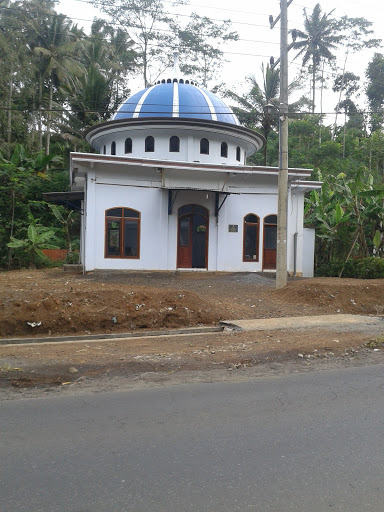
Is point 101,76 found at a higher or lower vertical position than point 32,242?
higher

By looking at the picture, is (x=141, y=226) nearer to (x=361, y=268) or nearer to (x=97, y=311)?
(x=361, y=268)

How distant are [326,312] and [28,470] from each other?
11.7 metres

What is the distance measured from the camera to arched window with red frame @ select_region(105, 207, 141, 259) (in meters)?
21.1

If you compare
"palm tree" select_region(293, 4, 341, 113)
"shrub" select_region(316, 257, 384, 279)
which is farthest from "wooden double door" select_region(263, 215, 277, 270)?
"palm tree" select_region(293, 4, 341, 113)

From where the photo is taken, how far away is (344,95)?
52.2 m

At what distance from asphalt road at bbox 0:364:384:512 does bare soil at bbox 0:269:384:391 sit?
1.34 m

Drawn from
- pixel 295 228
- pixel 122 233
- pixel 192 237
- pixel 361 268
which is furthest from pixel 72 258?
pixel 361 268

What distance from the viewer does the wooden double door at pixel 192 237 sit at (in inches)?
874

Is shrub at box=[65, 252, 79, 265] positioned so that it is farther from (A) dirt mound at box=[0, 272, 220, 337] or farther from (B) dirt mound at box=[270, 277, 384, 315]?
(A) dirt mound at box=[0, 272, 220, 337]

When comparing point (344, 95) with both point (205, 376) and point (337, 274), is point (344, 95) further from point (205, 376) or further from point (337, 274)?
point (205, 376)

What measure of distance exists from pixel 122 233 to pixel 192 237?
3.17 meters

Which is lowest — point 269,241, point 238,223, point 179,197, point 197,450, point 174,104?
point 197,450

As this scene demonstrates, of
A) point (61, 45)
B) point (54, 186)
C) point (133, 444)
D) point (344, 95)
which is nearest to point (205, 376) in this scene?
point (133, 444)

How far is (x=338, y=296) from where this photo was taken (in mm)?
15422
